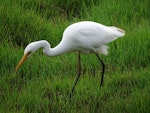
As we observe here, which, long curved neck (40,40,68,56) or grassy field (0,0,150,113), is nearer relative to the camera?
grassy field (0,0,150,113)

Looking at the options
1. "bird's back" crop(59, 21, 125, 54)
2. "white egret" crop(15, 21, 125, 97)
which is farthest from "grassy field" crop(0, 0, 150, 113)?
"bird's back" crop(59, 21, 125, 54)

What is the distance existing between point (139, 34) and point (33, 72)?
1.23 meters

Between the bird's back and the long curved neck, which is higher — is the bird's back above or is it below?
above

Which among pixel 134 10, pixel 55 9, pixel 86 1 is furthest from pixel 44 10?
pixel 134 10

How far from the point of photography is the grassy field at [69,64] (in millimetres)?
4320

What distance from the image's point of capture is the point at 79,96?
4.48 m

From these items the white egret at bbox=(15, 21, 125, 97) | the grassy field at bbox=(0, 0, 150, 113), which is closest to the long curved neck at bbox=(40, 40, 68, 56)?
the white egret at bbox=(15, 21, 125, 97)

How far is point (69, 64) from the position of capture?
5.12m

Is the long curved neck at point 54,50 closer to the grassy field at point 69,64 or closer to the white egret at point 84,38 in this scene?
the white egret at point 84,38

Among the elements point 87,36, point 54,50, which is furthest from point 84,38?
point 54,50

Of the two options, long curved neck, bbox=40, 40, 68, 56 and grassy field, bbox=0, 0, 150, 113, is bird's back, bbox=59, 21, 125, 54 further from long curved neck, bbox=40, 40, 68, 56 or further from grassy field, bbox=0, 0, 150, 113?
grassy field, bbox=0, 0, 150, 113

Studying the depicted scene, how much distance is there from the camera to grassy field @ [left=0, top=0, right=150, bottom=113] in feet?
14.2

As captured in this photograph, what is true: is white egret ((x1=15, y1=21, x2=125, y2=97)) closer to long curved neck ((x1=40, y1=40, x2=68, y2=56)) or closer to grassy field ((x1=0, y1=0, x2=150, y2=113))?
long curved neck ((x1=40, y1=40, x2=68, y2=56))

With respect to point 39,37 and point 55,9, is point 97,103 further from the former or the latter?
point 55,9
